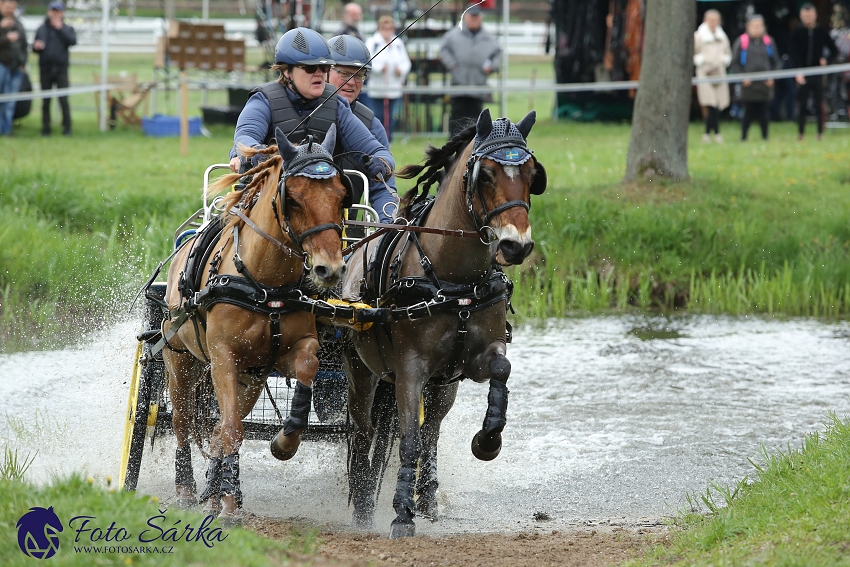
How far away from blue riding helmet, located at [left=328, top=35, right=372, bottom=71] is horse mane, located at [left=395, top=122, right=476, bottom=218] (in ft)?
5.28

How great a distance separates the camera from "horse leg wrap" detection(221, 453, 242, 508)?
5.09 meters

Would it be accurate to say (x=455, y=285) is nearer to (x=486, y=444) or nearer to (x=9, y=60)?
(x=486, y=444)

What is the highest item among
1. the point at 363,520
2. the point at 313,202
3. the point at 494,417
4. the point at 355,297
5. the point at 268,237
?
the point at 313,202

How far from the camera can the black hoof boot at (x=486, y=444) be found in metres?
5.34

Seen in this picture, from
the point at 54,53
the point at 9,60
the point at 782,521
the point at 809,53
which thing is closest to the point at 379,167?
the point at 782,521

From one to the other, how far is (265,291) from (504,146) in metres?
1.32

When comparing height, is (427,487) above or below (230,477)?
below

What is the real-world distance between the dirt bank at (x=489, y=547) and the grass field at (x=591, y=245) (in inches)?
193

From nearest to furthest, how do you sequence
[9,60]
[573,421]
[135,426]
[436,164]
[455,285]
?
1. [455,285]
2. [436,164]
3. [135,426]
4. [573,421]
5. [9,60]

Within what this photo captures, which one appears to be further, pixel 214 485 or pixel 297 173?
pixel 214 485

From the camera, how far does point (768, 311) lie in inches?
423

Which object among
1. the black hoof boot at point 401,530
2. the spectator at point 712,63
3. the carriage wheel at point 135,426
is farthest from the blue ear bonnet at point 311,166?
the spectator at point 712,63

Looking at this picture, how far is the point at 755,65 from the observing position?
16844mm

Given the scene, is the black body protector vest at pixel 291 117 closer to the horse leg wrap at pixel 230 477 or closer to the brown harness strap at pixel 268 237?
the brown harness strap at pixel 268 237
